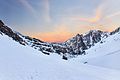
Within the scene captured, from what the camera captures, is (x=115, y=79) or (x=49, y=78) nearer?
(x=49, y=78)

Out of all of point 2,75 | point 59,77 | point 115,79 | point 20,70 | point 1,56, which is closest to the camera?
point 2,75

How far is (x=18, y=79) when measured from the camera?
1594 centimetres

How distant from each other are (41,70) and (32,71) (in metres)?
1.51

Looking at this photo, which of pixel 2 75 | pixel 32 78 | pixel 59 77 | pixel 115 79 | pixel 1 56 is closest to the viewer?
pixel 2 75

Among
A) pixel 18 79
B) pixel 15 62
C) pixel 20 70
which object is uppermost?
pixel 15 62

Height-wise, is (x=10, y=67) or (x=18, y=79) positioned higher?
(x=10, y=67)

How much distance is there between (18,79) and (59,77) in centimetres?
437

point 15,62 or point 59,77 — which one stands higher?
point 15,62

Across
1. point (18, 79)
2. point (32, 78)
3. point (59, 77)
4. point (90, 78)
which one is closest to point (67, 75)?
point (59, 77)

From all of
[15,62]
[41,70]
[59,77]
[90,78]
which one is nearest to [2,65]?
[15,62]

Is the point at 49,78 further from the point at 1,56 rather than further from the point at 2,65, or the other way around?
the point at 1,56

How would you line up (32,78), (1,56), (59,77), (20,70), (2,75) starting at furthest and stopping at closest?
(1,56), (59,77), (20,70), (32,78), (2,75)

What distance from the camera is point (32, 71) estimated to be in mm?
18484

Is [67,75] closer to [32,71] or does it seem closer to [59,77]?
[59,77]
